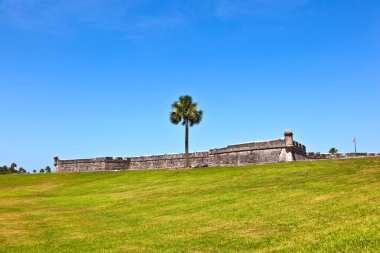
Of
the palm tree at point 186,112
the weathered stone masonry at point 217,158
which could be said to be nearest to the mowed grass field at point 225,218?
the weathered stone masonry at point 217,158

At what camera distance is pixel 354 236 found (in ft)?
31.7

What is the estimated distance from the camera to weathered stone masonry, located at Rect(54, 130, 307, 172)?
3784 centimetres

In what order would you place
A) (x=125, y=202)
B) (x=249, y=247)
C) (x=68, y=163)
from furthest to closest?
1. (x=68, y=163)
2. (x=125, y=202)
3. (x=249, y=247)

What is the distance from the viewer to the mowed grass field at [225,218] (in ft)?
34.9

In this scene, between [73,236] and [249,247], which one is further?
[73,236]

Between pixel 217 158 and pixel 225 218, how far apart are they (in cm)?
3271

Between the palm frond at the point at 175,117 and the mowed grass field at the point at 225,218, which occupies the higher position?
the palm frond at the point at 175,117

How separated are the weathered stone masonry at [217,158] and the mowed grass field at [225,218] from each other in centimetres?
1194

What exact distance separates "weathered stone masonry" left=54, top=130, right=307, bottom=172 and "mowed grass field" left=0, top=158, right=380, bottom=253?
1194 centimetres

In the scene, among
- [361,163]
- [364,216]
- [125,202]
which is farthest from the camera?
[361,163]

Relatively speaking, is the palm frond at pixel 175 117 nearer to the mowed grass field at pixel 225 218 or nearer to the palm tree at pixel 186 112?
the palm tree at pixel 186 112

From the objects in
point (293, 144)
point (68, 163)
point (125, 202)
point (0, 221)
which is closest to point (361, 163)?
point (293, 144)

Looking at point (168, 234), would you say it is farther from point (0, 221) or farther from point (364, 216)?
point (0, 221)

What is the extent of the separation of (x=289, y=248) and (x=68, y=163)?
58.9 m
